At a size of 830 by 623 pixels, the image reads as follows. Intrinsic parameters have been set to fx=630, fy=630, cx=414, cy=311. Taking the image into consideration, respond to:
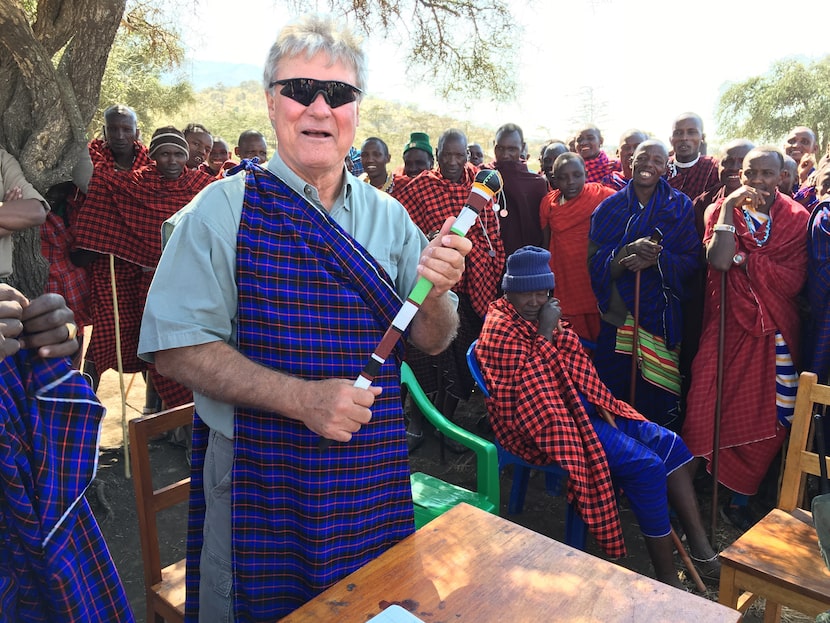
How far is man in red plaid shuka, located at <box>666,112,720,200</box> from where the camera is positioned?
15.1 feet

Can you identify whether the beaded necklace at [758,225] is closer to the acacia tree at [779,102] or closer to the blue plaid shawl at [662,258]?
the blue plaid shawl at [662,258]

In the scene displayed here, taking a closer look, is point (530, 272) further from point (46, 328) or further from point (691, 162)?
point (691, 162)

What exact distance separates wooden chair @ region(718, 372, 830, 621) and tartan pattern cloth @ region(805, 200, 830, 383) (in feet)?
3.70

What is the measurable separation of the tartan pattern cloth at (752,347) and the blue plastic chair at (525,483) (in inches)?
33.1

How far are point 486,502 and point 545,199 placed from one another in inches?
109

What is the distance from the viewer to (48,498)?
1.30m

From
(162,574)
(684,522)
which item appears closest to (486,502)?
(684,522)

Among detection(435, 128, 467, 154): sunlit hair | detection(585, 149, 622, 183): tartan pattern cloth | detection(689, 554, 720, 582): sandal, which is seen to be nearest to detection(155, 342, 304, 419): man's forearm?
detection(689, 554, 720, 582): sandal

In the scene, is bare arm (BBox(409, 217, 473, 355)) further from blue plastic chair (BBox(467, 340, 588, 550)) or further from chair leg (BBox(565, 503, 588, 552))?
chair leg (BBox(565, 503, 588, 552))

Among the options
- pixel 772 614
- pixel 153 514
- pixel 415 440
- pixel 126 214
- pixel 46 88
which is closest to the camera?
pixel 153 514

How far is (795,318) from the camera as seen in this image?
3482 millimetres

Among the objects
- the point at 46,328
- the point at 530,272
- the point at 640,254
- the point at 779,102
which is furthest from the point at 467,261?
the point at 779,102

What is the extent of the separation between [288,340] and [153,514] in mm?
1050

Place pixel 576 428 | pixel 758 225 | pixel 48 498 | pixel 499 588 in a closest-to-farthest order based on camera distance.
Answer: pixel 48 498
pixel 499 588
pixel 576 428
pixel 758 225
